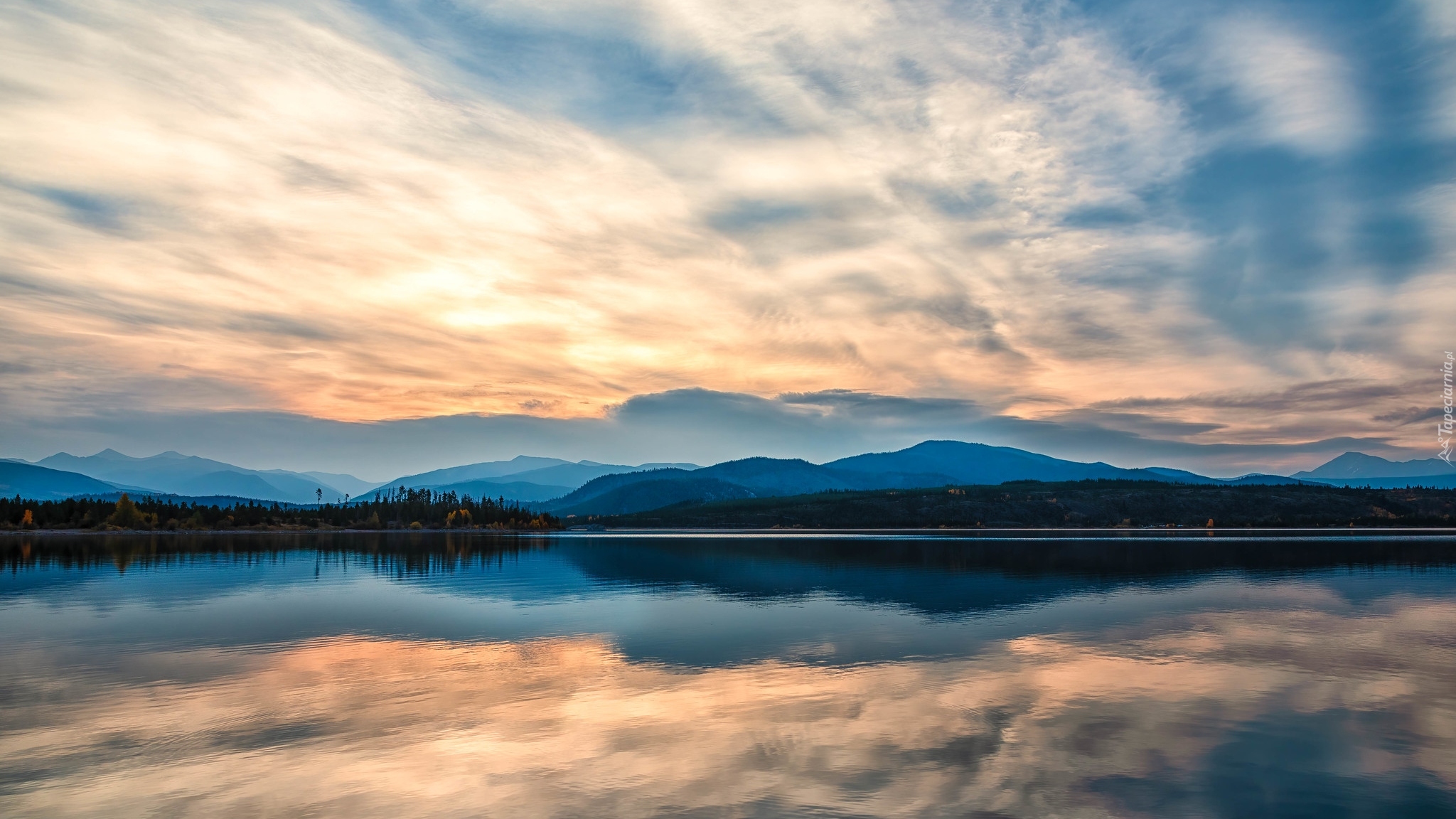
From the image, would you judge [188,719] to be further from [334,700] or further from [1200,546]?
[1200,546]

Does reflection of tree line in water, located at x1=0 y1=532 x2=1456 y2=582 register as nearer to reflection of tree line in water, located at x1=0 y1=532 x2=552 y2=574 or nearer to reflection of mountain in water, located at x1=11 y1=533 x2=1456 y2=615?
reflection of tree line in water, located at x1=0 y1=532 x2=552 y2=574

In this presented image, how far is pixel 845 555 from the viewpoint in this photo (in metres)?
115

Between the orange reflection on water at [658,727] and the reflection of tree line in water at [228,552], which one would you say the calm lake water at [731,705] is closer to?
the orange reflection on water at [658,727]

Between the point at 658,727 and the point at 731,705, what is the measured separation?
129 inches

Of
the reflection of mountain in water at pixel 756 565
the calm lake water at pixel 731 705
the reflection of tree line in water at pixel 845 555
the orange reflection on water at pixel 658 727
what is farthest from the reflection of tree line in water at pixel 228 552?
the orange reflection on water at pixel 658 727

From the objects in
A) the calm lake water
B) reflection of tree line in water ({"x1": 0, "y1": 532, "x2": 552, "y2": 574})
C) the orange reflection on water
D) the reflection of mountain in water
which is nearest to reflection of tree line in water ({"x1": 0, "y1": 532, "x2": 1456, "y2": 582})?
reflection of tree line in water ({"x1": 0, "y1": 532, "x2": 552, "y2": 574})

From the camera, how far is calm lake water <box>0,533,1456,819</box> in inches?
705

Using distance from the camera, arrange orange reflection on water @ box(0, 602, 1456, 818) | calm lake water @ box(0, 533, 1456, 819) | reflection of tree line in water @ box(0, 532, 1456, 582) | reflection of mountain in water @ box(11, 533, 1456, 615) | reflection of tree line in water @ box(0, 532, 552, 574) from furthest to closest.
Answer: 1. reflection of tree line in water @ box(0, 532, 552, 574)
2. reflection of tree line in water @ box(0, 532, 1456, 582)
3. reflection of mountain in water @ box(11, 533, 1456, 615)
4. calm lake water @ box(0, 533, 1456, 819)
5. orange reflection on water @ box(0, 602, 1456, 818)

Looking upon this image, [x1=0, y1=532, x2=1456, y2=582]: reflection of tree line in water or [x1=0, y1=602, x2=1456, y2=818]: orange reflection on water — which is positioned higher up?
[x1=0, y1=602, x2=1456, y2=818]: orange reflection on water

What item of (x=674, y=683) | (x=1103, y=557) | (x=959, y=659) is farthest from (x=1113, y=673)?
(x=1103, y=557)

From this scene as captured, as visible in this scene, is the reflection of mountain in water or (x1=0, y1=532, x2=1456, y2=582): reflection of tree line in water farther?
(x1=0, y1=532, x2=1456, y2=582): reflection of tree line in water

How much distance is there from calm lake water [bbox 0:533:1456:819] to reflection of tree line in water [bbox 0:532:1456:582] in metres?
30.0

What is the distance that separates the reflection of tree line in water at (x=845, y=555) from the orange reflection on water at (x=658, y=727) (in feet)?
150

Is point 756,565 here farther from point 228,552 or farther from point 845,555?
point 228,552
